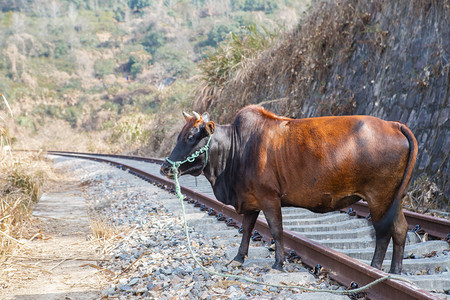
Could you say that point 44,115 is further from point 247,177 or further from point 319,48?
point 247,177

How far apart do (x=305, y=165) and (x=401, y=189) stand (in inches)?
30.6

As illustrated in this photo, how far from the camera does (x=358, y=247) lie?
4.51m

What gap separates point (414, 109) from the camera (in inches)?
293

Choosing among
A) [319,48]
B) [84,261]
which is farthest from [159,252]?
[319,48]

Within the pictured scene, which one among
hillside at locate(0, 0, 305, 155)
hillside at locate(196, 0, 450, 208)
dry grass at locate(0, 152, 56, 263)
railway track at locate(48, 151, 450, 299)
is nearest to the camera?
railway track at locate(48, 151, 450, 299)

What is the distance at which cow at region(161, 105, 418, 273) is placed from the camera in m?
3.54

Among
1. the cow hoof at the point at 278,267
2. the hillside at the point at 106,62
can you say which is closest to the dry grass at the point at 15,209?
the cow hoof at the point at 278,267

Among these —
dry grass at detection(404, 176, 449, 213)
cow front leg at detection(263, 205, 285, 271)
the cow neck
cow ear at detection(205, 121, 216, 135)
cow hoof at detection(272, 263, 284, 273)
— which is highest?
cow ear at detection(205, 121, 216, 135)

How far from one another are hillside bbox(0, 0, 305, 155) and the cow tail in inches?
605

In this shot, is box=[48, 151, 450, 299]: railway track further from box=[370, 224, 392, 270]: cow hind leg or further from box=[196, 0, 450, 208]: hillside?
box=[196, 0, 450, 208]: hillside

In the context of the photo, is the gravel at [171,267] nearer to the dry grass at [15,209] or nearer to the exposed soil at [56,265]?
the exposed soil at [56,265]

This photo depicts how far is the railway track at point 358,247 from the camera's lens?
10.9 ft

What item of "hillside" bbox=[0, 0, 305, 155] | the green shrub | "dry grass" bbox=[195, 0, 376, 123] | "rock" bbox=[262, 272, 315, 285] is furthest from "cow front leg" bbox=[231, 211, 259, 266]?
the green shrub

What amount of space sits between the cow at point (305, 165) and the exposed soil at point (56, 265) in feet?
4.79
